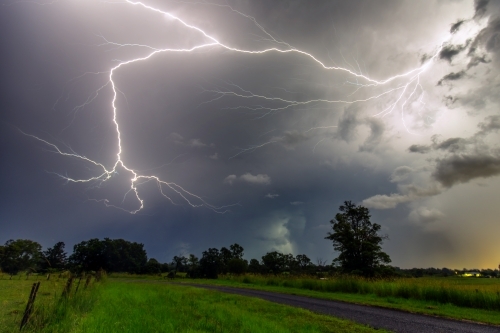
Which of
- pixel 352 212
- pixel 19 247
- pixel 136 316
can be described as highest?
pixel 352 212

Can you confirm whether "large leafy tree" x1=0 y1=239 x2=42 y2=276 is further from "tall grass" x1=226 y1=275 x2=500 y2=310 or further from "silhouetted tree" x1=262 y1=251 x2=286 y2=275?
"tall grass" x1=226 y1=275 x2=500 y2=310

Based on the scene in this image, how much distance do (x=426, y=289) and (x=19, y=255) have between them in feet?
274

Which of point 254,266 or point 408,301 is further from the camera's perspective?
point 254,266

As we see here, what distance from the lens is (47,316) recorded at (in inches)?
237

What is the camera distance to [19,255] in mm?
64875

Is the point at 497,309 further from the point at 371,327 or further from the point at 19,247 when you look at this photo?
the point at 19,247

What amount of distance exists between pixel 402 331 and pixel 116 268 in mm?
83872

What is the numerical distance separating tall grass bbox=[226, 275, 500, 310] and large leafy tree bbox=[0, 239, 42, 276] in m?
70.1

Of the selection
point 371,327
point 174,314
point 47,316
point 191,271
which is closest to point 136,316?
point 174,314

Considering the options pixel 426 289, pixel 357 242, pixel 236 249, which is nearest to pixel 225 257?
pixel 236 249

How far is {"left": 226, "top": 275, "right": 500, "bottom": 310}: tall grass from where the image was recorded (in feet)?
38.2

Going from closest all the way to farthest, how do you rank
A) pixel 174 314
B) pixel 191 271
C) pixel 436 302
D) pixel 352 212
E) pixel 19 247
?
1. pixel 174 314
2. pixel 436 302
3. pixel 352 212
4. pixel 191 271
5. pixel 19 247

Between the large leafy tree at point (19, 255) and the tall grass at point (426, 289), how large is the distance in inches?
2760

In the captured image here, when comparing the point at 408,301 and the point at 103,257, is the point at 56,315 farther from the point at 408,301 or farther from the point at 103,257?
the point at 103,257
